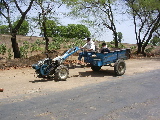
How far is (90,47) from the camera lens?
1240 cm

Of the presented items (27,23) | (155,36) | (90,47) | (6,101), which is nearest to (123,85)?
(90,47)

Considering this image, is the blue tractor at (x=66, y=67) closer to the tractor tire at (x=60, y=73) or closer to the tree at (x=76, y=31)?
the tractor tire at (x=60, y=73)

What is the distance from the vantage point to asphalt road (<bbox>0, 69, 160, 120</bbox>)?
20.2ft

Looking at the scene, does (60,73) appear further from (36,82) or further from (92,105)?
(92,105)

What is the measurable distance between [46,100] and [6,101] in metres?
1.20

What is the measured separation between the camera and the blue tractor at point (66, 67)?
1020cm

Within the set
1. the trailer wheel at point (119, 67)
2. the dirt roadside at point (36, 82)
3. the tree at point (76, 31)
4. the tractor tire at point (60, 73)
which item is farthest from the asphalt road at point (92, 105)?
the tree at point (76, 31)

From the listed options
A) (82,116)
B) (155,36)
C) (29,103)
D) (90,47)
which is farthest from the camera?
(155,36)

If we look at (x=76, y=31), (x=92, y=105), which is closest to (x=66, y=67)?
(x=92, y=105)

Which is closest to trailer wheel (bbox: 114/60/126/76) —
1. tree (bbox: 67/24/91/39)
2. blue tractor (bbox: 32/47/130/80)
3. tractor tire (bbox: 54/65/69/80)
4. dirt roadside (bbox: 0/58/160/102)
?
blue tractor (bbox: 32/47/130/80)

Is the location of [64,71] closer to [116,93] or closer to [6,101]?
[116,93]

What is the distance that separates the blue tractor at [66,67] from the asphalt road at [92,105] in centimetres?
148

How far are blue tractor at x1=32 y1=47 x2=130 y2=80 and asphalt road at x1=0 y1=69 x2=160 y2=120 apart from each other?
148 cm

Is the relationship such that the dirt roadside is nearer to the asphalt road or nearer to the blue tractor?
the blue tractor
